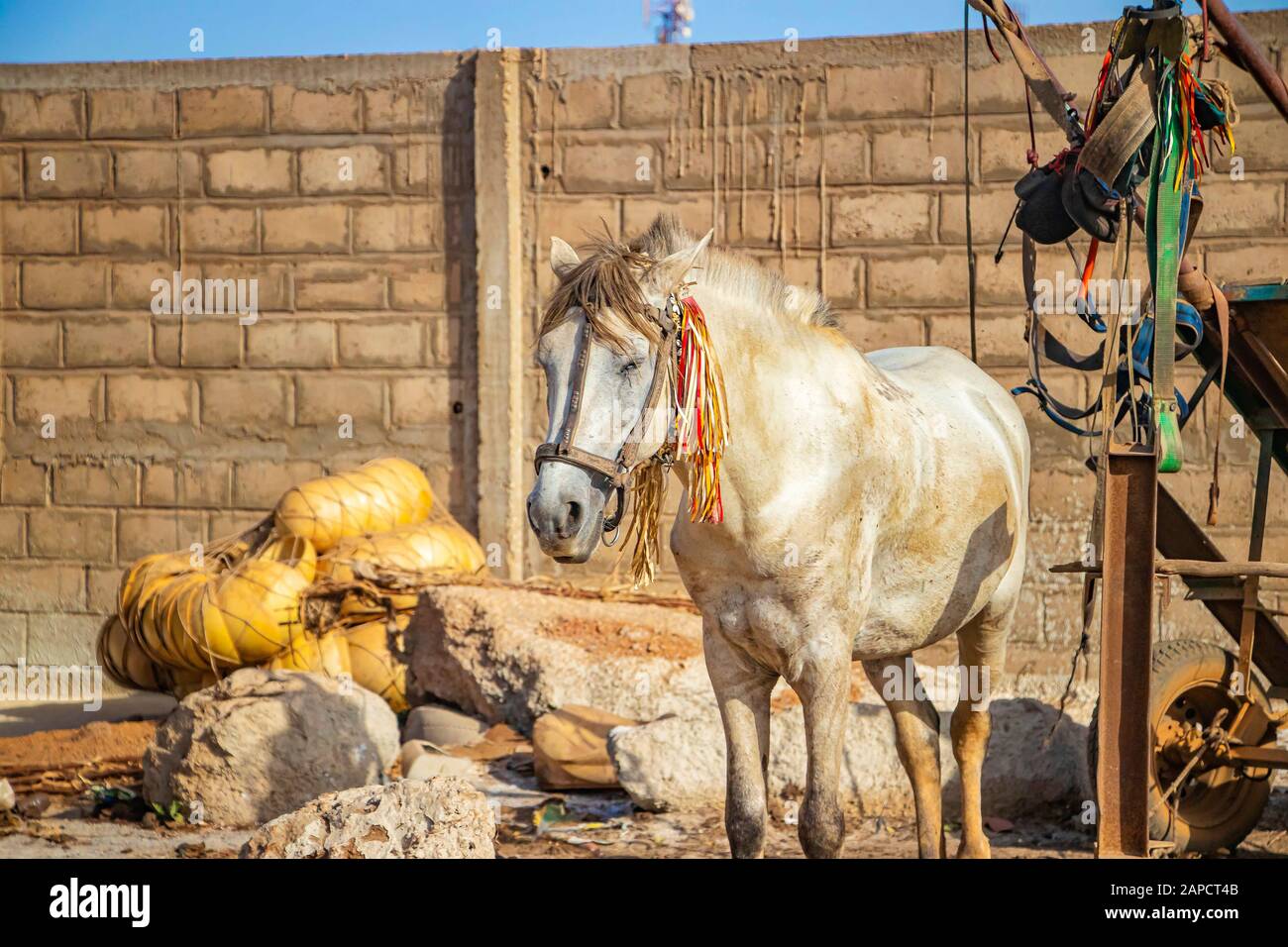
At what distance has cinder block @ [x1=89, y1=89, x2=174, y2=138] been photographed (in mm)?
8719

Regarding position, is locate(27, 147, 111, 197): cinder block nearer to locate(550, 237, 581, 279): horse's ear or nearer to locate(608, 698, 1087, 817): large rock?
locate(608, 698, 1087, 817): large rock

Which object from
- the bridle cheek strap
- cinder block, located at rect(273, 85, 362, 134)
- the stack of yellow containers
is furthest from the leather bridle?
cinder block, located at rect(273, 85, 362, 134)

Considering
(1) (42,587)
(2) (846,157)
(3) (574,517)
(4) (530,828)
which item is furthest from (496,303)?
(3) (574,517)

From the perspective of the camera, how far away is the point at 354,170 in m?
8.57

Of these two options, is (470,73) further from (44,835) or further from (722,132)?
(44,835)

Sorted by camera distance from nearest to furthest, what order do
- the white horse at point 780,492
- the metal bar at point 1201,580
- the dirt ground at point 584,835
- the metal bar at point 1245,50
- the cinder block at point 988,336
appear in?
the white horse at point 780,492
the metal bar at point 1245,50
the metal bar at point 1201,580
the dirt ground at point 584,835
the cinder block at point 988,336

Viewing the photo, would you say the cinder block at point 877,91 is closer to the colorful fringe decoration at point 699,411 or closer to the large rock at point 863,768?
the large rock at point 863,768

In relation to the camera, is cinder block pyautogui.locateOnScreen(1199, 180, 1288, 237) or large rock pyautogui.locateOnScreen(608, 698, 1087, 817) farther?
cinder block pyautogui.locateOnScreen(1199, 180, 1288, 237)

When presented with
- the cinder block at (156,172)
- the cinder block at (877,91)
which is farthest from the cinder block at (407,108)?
the cinder block at (877,91)

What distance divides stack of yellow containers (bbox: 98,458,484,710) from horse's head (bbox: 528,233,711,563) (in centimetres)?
392

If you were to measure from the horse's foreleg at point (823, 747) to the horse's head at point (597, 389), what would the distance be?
83cm

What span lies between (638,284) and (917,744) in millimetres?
2239

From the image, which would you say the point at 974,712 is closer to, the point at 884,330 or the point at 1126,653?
the point at 1126,653

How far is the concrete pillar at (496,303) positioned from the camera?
8.38 m
